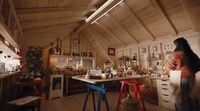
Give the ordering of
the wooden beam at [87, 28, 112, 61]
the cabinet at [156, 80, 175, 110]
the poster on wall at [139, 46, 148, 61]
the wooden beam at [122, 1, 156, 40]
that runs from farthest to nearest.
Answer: the wooden beam at [87, 28, 112, 61] → the poster on wall at [139, 46, 148, 61] → the wooden beam at [122, 1, 156, 40] → the cabinet at [156, 80, 175, 110]

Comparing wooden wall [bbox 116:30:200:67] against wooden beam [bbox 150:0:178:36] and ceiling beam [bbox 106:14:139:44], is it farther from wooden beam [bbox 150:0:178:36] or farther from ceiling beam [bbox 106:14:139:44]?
ceiling beam [bbox 106:14:139:44]

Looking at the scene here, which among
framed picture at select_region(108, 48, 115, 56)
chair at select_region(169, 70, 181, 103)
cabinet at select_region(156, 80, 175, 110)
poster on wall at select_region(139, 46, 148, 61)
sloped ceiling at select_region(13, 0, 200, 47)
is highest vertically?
sloped ceiling at select_region(13, 0, 200, 47)

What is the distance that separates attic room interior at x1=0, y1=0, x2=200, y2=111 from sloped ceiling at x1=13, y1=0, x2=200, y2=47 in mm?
15

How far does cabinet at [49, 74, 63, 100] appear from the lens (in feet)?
14.9

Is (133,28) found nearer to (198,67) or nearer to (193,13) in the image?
(193,13)

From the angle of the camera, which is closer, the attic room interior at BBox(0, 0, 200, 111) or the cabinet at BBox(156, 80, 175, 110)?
the attic room interior at BBox(0, 0, 200, 111)

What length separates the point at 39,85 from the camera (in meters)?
3.29

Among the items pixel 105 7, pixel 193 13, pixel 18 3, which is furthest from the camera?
pixel 105 7

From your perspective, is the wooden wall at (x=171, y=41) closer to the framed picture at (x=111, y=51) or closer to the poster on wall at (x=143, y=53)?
the poster on wall at (x=143, y=53)

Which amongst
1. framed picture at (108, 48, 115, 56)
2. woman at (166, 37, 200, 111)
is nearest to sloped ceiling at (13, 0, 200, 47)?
framed picture at (108, 48, 115, 56)

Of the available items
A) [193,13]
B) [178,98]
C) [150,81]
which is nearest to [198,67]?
[178,98]

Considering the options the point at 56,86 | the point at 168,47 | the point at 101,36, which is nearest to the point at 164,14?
the point at 168,47

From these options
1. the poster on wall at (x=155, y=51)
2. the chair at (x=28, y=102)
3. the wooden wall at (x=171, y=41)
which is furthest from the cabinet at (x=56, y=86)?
the poster on wall at (x=155, y=51)

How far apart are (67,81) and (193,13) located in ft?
16.1
